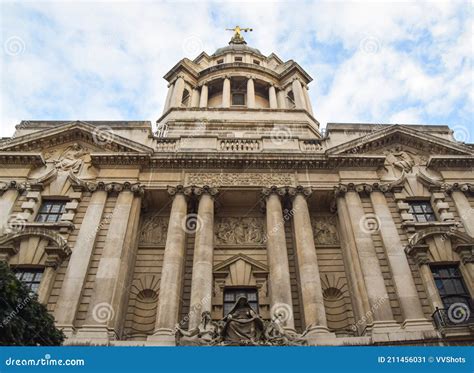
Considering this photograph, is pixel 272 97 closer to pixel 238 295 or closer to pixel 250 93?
pixel 250 93

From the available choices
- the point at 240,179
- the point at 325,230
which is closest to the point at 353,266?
the point at 325,230

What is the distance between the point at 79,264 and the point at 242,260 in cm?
760

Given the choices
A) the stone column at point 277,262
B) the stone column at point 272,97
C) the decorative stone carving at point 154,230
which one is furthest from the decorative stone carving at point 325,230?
the stone column at point 272,97

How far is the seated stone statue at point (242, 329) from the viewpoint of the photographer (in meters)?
13.6

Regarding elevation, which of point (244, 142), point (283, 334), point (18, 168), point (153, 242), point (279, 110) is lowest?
point (283, 334)

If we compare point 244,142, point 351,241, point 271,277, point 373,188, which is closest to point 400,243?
point 351,241

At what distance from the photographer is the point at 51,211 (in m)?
19.7

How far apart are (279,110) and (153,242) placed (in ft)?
51.8

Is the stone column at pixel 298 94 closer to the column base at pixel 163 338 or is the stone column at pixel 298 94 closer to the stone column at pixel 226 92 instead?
the stone column at pixel 226 92

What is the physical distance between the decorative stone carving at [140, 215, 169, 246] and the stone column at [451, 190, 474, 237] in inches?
597

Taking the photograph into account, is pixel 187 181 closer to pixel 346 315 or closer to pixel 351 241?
pixel 351 241

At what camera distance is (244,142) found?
22.5 meters

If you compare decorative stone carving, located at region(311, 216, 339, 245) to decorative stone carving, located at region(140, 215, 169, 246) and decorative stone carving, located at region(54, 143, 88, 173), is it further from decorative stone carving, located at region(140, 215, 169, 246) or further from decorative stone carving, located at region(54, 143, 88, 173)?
decorative stone carving, located at region(54, 143, 88, 173)

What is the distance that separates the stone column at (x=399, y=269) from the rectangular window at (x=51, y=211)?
16.1 m
